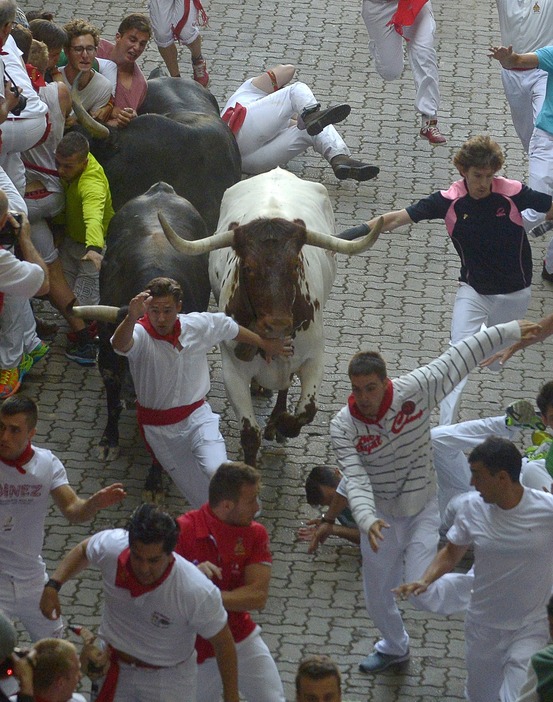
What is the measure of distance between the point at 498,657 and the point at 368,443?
4.08ft

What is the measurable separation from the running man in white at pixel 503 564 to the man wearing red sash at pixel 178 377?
6.52 ft

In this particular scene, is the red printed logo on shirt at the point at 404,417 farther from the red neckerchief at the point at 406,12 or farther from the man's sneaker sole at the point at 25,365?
the red neckerchief at the point at 406,12

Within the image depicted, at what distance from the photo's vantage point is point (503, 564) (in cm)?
640

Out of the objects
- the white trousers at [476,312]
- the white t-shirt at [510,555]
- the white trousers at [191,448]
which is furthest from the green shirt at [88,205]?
the white t-shirt at [510,555]

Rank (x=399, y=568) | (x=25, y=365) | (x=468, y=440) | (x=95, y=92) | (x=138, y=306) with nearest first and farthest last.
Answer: (x=399, y=568) → (x=138, y=306) → (x=468, y=440) → (x=25, y=365) → (x=95, y=92)

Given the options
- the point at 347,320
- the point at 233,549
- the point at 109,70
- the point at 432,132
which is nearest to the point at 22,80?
the point at 109,70

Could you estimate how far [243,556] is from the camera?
6.11m

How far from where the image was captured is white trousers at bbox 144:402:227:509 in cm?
809

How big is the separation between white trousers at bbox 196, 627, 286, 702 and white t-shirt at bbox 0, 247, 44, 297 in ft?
7.79

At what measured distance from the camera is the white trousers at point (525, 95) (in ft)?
38.6

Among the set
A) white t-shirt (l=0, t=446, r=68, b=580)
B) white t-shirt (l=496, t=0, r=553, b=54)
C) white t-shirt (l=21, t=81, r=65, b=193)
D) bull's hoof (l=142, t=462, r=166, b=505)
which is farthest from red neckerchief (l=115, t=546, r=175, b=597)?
white t-shirt (l=496, t=0, r=553, b=54)

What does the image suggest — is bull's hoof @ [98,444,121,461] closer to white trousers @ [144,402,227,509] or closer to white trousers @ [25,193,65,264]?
white trousers @ [144,402,227,509]

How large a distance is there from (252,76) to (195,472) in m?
7.16

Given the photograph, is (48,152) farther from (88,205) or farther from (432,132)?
(432,132)
